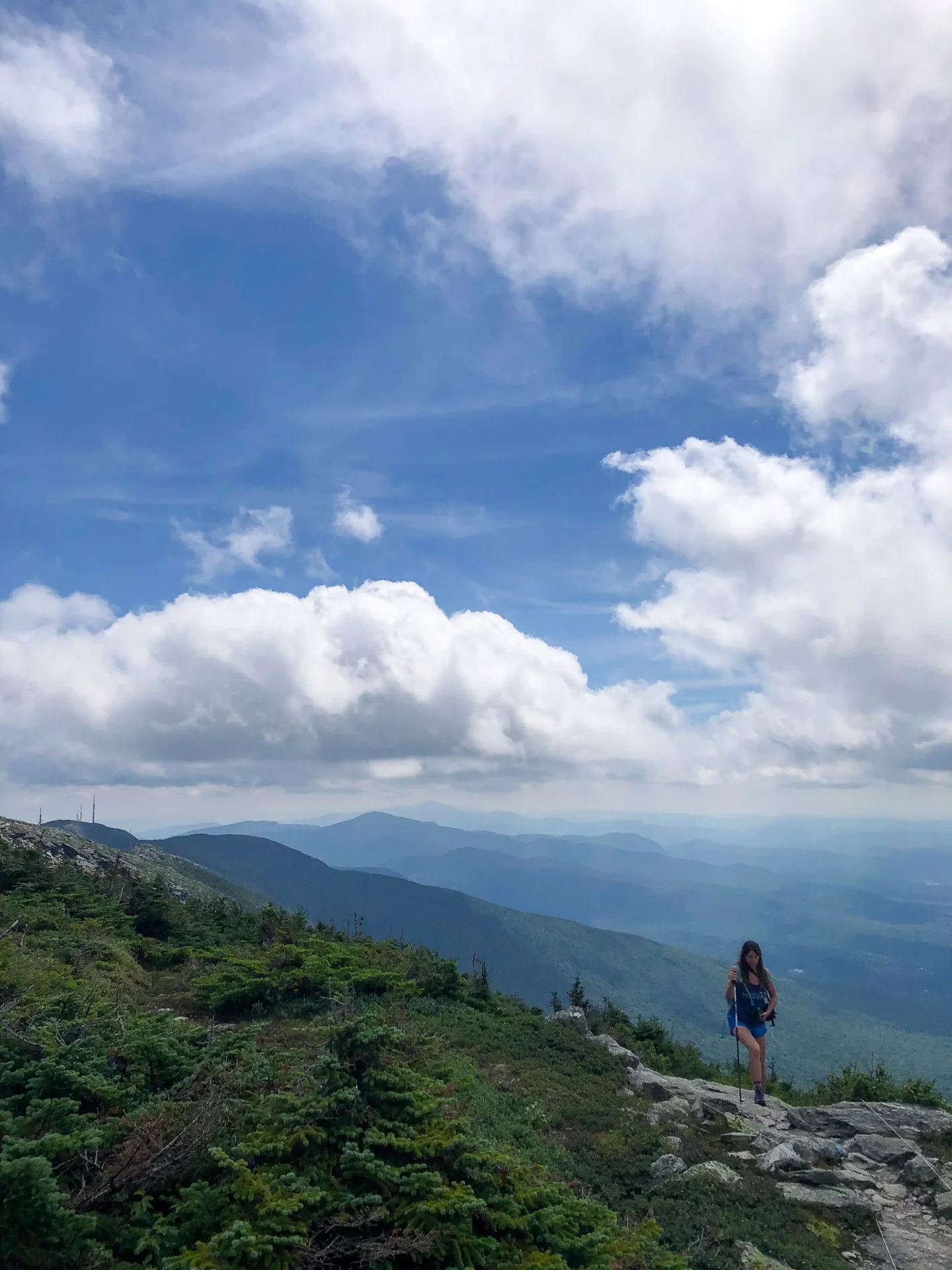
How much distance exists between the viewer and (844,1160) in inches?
495

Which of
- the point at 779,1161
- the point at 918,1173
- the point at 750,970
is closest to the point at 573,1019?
the point at 750,970

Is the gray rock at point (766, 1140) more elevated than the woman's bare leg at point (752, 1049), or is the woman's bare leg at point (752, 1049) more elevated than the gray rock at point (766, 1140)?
the woman's bare leg at point (752, 1049)

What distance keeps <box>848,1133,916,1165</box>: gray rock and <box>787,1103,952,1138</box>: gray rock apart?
840mm

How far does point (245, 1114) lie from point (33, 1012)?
198 inches

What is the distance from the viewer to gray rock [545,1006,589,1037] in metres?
21.9

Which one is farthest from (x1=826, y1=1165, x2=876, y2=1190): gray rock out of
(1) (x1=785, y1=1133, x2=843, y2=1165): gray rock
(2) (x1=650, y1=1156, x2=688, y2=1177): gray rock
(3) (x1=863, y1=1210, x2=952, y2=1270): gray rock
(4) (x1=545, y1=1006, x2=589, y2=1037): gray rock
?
(4) (x1=545, y1=1006, x2=589, y2=1037): gray rock

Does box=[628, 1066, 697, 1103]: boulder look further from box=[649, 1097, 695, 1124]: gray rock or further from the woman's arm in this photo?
the woman's arm

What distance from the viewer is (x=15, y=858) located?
88.0 feet

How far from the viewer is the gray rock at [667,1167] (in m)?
10.7

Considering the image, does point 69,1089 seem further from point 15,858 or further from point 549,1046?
point 15,858

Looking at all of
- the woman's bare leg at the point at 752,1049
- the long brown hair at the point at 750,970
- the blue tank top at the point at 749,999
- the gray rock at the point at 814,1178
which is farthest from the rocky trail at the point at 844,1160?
the long brown hair at the point at 750,970

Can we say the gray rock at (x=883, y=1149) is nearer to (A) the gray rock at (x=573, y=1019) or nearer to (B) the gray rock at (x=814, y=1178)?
(B) the gray rock at (x=814, y=1178)

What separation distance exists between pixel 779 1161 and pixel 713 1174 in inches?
75.7

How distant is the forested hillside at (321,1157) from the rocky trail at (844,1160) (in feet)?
1.16
